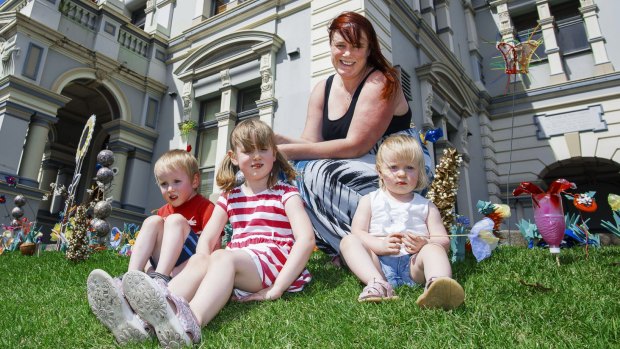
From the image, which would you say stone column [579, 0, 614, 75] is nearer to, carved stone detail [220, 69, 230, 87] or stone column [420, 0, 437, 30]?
stone column [420, 0, 437, 30]

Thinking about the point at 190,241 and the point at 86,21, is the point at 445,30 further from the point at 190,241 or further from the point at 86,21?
the point at 190,241

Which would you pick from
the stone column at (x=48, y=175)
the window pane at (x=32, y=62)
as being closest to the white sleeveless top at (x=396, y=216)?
the window pane at (x=32, y=62)

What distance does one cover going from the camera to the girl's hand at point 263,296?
81.8 inches

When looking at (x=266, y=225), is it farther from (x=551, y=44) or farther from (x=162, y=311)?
(x=551, y=44)

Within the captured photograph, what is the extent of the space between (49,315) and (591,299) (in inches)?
110

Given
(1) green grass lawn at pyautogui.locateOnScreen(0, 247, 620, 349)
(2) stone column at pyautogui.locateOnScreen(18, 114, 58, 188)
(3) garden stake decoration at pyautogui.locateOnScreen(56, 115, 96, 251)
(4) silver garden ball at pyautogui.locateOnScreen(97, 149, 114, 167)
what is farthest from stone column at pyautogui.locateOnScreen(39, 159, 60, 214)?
(1) green grass lawn at pyautogui.locateOnScreen(0, 247, 620, 349)

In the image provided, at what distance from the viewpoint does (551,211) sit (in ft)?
8.84

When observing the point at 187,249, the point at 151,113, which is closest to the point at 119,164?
the point at 151,113

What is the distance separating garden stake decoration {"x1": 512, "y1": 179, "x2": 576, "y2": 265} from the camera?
262cm

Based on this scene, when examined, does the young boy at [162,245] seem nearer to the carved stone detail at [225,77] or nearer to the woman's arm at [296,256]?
the woman's arm at [296,256]

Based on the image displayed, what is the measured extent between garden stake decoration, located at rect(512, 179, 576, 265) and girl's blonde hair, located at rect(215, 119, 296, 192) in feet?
5.37

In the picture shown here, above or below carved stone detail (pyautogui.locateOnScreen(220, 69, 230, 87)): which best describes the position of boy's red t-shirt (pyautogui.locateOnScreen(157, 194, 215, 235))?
below

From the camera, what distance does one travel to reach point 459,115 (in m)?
10.9

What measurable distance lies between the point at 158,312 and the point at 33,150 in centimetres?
821
